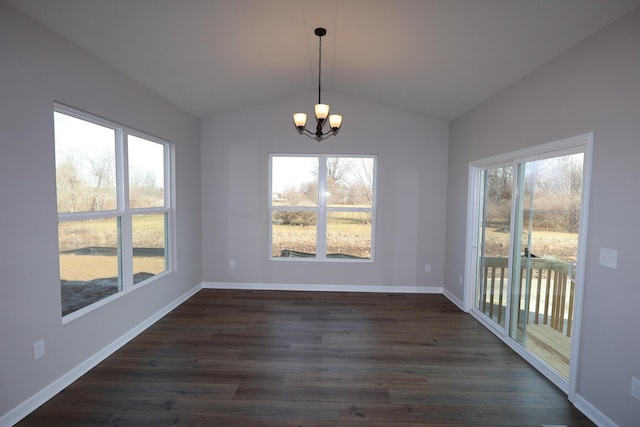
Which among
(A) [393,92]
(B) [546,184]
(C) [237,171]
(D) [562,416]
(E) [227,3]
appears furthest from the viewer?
(C) [237,171]

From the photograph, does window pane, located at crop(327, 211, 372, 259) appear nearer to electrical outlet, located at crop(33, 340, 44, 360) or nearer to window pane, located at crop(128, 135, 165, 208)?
window pane, located at crop(128, 135, 165, 208)

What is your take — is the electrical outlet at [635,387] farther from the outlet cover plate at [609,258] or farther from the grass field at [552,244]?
the grass field at [552,244]

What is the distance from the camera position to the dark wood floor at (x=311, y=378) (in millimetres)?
2244

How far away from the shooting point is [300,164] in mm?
5184

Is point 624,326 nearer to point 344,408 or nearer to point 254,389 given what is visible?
point 344,408

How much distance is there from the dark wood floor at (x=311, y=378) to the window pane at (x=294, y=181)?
186cm

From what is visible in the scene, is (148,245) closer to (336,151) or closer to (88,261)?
(88,261)

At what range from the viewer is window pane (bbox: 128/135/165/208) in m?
3.51

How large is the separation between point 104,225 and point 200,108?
88.8 inches

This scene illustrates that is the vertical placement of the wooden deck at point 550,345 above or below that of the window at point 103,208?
below

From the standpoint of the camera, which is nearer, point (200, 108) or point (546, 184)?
point (546, 184)

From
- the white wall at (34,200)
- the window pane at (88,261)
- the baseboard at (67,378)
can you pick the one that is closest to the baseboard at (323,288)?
the baseboard at (67,378)

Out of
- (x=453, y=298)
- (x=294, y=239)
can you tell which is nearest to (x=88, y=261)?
(x=294, y=239)

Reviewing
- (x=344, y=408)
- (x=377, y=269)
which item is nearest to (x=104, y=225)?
(x=344, y=408)
